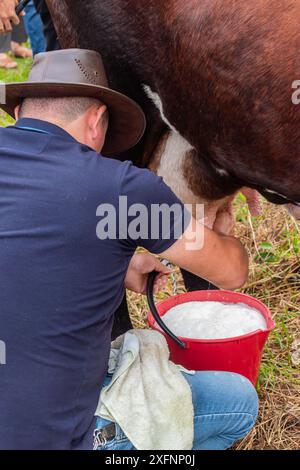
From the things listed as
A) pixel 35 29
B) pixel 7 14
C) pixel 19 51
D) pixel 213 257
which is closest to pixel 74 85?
Answer: pixel 213 257

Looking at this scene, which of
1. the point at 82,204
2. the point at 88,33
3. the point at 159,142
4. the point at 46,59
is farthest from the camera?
the point at 159,142

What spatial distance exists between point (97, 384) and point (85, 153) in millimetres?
565

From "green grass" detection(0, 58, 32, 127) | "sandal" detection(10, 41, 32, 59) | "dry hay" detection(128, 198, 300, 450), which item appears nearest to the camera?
"dry hay" detection(128, 198, 300, 450)

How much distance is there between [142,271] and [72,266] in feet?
1.52

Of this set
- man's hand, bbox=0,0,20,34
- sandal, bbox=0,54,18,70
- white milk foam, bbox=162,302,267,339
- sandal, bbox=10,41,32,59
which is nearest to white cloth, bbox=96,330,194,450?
white milk foam, bbox=162,302,267,339

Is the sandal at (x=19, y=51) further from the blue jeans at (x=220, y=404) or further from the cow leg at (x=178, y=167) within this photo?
the blue jeans at (x=220, y=404)

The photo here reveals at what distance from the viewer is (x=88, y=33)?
2113mm

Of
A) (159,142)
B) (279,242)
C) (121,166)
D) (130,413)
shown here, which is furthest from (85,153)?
(279,242)

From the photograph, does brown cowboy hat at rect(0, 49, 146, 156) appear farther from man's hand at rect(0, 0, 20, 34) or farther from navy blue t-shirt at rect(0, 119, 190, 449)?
man's hand at rect(0, 0, 20, 34)

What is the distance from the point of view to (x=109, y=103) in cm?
181

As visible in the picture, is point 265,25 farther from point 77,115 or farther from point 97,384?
point 97,384

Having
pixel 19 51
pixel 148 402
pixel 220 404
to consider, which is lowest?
pixel 19 51

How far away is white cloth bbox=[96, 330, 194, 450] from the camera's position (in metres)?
1.68

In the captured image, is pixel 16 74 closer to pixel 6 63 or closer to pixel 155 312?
pixel 6 63
